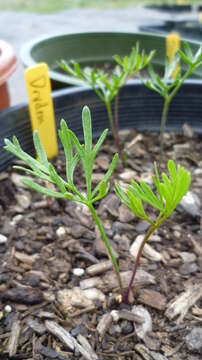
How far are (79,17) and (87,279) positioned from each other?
141 inches

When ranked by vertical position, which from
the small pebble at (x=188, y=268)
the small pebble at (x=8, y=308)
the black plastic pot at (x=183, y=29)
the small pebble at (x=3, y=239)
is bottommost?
the small pebble at (x=8, y=308)

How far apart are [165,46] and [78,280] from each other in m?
1.05

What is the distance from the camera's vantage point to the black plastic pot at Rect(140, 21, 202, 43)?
216cm

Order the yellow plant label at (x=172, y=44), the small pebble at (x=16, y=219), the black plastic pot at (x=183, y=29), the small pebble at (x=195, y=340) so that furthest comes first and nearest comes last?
1. the black plastic pot at (x=183, y=29)
2. the yellow plant label at (x=172, y=44)
3. the small pebble at (x=16, y=219)
4. the small pebble at (x=195, y=340)

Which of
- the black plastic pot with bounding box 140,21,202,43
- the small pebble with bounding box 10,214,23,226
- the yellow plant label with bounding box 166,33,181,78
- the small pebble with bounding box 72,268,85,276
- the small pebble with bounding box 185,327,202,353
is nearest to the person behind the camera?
the small pebble with bounding box 185,327,202,353

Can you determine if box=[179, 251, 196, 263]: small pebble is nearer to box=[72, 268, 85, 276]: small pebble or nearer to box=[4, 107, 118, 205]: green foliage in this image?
box=[72, 268, 85, 276]: small pebble

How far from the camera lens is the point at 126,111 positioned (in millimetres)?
1184

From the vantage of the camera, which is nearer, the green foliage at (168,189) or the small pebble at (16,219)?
the green foliage at (168,189)

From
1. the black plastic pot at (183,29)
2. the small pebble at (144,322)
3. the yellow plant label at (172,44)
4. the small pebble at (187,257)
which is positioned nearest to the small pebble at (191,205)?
the small pebble at (187,257)

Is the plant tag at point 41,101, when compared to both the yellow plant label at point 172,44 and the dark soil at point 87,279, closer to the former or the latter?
the dark soil at point 87,279

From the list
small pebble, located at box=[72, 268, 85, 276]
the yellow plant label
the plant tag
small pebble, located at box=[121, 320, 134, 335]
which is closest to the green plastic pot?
the yellow plant label

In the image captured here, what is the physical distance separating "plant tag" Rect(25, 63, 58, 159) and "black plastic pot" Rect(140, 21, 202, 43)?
1.33 metres

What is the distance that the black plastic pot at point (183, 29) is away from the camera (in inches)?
85.2

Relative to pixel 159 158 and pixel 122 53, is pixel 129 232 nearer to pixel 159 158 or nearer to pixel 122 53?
pixel 159 158
